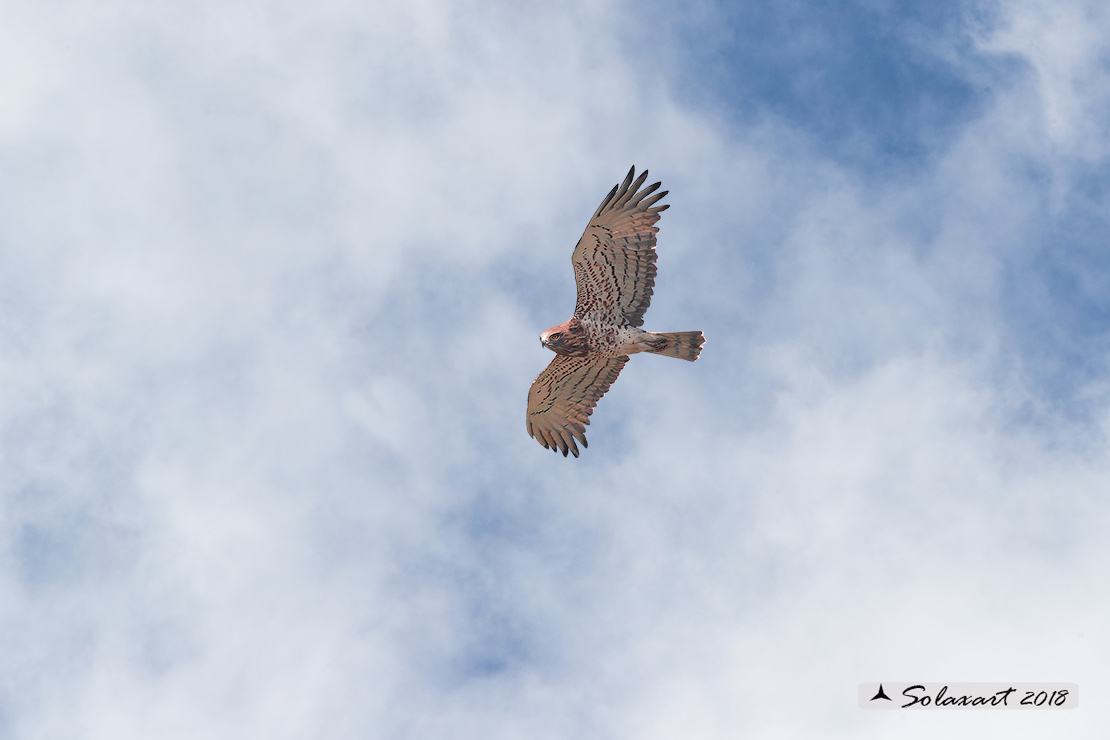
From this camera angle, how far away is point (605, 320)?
26.4 meters

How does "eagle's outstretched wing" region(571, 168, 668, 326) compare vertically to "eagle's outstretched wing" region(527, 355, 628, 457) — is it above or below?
above

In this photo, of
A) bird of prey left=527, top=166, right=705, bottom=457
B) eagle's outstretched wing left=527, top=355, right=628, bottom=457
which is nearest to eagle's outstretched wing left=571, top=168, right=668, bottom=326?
bird of prey left=527, top=166, right=705, bottom=457

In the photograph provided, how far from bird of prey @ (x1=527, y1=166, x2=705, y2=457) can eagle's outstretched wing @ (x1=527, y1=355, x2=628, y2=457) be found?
0.02m

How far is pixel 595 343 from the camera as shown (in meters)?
26.6

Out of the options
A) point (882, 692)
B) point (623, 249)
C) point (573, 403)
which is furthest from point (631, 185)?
point (882, 692)

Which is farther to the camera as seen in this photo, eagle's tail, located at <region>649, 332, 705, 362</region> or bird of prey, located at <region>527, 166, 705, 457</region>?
eagle's tail, located at <region>649, 332, 705, 362</region>

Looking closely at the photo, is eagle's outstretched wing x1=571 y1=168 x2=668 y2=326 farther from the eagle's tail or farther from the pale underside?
the eagle's tail

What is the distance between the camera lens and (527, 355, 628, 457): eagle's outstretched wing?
90.0 ft

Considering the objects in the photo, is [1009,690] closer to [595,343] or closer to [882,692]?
[882,692]

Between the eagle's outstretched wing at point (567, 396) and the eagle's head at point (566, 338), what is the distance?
22.4 inches

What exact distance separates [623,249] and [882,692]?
10.1 meters

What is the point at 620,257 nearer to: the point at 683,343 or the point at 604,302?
the point at 604,302

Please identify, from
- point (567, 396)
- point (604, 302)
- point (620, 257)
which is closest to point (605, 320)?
point (604, 302)

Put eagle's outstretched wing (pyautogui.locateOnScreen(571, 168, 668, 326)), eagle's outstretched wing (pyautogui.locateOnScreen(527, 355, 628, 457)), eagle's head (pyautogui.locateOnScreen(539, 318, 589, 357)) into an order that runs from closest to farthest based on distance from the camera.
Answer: eagle's outstretched wing (pyautogui.locateOnScreen(571, 168, 668, 326))
eagle's head (pyautogui.locateOnScreen(539, 318, 589, 357))
eagle's outstretched wing (pyautogui.locateOnScreen(527, 355, 628, 457))
